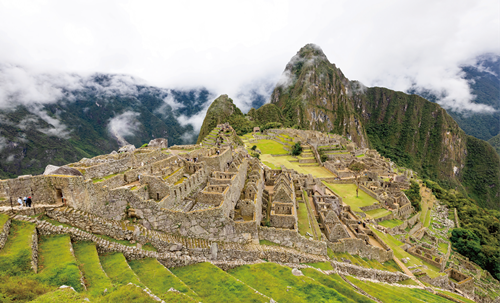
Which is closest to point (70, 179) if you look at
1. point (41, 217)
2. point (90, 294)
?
point (41, 217)

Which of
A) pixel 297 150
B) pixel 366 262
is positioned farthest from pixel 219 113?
pixel 366 262

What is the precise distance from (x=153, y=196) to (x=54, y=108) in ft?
192

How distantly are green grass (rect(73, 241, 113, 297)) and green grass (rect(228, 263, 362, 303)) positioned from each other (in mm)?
6982

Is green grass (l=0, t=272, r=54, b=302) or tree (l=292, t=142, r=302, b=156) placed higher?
tree (l=292, t=142, r=302, b=156)

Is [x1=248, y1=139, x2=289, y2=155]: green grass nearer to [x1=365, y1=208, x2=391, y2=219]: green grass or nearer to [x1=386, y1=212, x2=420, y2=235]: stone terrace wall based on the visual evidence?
[x1=365, y1=208, x2=391, y2=219]: green grass

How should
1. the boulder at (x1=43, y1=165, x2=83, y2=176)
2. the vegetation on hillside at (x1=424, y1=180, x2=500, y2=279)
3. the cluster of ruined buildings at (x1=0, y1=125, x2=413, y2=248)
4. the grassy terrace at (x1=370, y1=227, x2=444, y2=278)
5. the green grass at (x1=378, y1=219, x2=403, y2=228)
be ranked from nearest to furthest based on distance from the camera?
the cluster of ruined buildings at (x1=0, y1=125, x2=413, y2=248), the boulder at (x1=43, y1=165, x2=83, y2=176), the grassy terrace at (x1=370, y1=227, x2=444, y2=278), the green grass at (x1=378, y1=219, x2=403, y2=228), the vegetation on hillside at (x1=424, y1=180, x2=500, y2=279)

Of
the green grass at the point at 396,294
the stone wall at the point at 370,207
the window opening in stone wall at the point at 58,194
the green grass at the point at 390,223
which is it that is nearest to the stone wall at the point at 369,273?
the green grass at the point at 396,294

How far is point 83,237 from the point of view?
1220 centimetres

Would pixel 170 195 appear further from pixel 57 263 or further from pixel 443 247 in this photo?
pixel 443 247

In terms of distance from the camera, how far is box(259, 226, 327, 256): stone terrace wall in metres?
17.3

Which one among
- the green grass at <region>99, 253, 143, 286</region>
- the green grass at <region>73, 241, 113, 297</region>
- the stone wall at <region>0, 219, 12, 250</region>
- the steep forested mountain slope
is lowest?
the green grass at <region>99, 253, 143, 286</region>

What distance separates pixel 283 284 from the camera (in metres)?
13.1

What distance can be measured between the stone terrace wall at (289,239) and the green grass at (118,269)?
9067mm

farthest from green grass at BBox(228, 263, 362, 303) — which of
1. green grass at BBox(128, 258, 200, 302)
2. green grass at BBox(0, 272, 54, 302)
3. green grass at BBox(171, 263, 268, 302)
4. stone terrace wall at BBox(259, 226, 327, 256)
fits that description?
green grass at BBox(0, 272, 54, 302)
